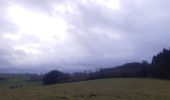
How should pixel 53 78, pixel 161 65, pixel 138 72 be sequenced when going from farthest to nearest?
pixel 138 72
pixel 53 78
pixel 161 65

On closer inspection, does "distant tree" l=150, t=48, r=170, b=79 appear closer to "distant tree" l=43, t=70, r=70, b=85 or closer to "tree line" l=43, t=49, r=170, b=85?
"tree line" l=43, t=49, r=170, b=85

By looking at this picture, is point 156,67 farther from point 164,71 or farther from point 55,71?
point 55,71

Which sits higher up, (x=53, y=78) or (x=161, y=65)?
(x=161, y=65)

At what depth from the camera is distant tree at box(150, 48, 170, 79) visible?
212 ft

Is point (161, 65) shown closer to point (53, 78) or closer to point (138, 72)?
point (138, 72)

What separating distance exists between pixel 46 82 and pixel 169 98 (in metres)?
40.1

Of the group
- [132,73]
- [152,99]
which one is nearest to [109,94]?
[152,99]

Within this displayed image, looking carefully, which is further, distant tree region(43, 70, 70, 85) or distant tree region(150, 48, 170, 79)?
distant tree region(43, 70, 70, 85)

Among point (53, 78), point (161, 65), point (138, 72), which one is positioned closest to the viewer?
point (161, 65)

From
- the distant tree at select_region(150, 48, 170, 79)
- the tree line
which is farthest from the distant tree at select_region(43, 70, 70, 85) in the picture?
the distant tree at select_region(150, 48, 170, 79)

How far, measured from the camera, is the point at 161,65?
6569cm

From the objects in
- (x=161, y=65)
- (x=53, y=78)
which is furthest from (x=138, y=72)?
(x=53, y=78)

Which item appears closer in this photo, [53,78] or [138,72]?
[53,78]

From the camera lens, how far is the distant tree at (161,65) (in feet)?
212
